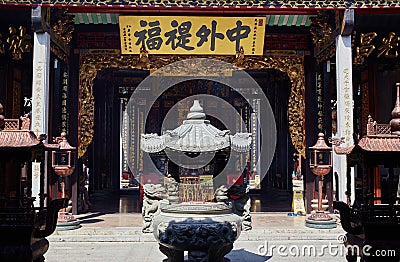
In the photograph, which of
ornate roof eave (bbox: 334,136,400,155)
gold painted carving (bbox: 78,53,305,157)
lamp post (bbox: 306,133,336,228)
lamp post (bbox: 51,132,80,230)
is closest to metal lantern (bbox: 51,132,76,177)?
lamp post (bbox: 51,132,80,230)

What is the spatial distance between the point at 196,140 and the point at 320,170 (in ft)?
14.4

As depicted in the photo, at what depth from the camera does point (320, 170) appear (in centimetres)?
916

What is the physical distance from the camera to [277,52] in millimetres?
10695

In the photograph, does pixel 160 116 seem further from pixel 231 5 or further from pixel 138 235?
pixel 138 235

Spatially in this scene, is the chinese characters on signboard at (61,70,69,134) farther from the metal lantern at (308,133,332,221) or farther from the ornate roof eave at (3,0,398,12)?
the metal lantern at (308,133,332,221)

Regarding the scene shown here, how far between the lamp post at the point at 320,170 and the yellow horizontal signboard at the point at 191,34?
2.49 m

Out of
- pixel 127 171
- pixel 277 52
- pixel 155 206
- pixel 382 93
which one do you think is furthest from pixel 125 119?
pixel 155 206

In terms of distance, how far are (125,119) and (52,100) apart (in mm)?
7644

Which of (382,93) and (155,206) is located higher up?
(382,93)

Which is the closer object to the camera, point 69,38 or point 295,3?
point 295,3

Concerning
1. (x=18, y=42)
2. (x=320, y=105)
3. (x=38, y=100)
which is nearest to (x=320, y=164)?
(x=320, y=105)

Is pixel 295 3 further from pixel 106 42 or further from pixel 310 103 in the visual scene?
pixel 106 42

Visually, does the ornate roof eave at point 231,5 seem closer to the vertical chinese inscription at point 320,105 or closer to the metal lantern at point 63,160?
the vertical chinese inscription at point 320,105

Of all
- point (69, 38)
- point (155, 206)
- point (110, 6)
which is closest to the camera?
point (155, 206)
